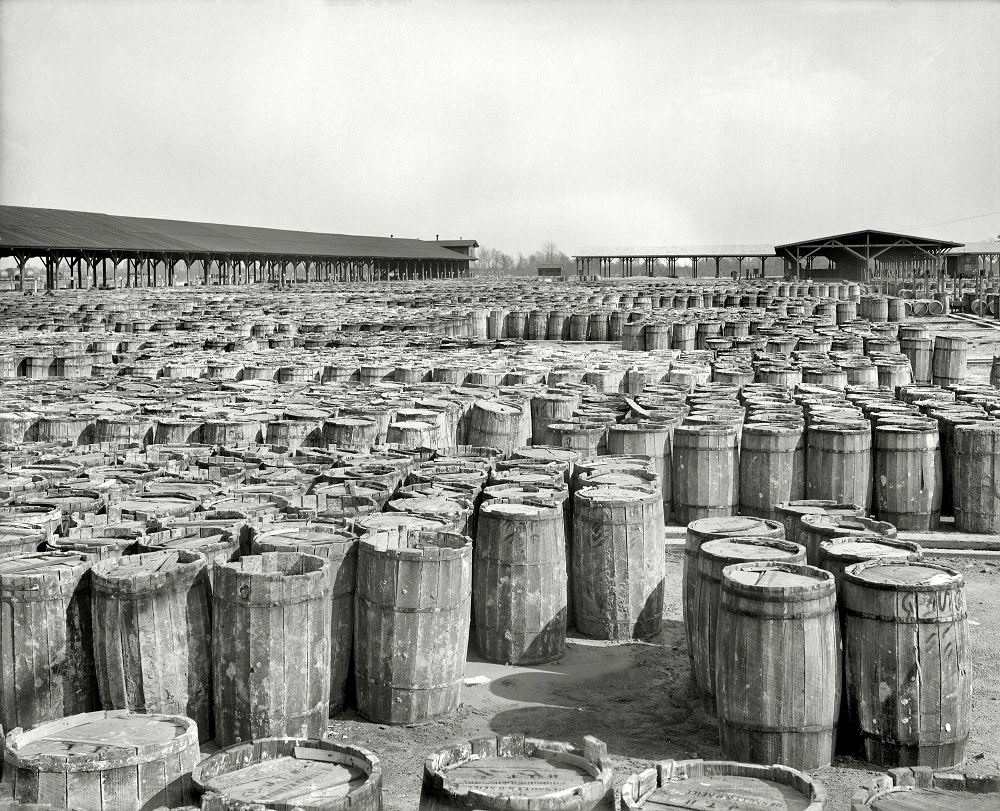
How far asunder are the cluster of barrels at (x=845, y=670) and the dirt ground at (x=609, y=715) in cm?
18

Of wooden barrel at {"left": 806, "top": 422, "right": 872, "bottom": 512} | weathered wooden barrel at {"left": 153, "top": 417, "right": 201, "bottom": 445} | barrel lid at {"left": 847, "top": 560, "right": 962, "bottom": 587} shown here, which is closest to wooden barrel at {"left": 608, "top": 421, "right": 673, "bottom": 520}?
wooden barrel at {"left": 806, "top": 422, "right": 872, "bottom": 512}

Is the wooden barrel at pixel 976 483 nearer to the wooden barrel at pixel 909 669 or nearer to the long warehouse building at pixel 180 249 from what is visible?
the wooden barrel at pixel 909 669

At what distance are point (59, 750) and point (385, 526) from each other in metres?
2.37

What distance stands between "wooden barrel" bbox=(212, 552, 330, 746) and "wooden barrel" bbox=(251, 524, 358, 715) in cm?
36

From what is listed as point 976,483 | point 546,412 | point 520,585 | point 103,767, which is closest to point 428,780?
point 103,767

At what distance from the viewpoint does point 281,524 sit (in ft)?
19.6

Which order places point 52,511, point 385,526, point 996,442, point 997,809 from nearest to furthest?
point 997,809 < point 385,526 < point 52,511 < point 996,442

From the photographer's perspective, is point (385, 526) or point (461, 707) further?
point (385, 526)

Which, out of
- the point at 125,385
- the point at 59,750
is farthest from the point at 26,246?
the point at 59,750

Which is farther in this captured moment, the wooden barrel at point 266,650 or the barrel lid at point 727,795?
the wooden barrel at point 266,650

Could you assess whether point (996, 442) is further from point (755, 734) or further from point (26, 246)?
point (26, 246)

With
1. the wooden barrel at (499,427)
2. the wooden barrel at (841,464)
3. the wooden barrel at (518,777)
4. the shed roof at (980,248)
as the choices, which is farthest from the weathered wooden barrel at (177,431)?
the shed roof at (980,248)

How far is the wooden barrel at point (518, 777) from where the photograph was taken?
131 inches

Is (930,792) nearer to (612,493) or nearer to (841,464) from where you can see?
(612,493)
